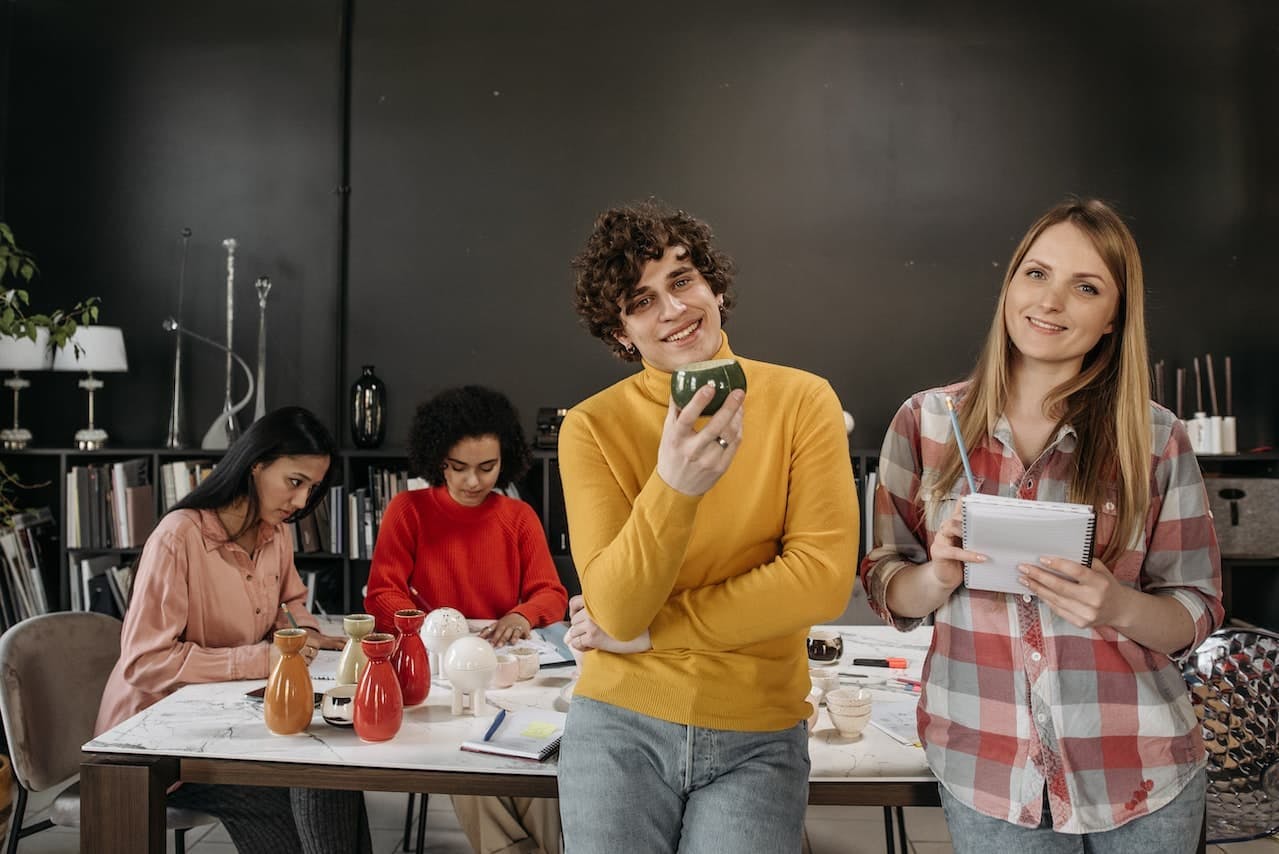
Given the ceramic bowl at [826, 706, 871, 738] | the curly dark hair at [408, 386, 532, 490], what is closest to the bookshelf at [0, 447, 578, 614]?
the curly dark hair at [408, 386, 532, 490]

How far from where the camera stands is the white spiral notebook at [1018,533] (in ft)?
4.32

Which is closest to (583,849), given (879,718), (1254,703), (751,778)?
(751,778)

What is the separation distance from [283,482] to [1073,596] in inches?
71.2

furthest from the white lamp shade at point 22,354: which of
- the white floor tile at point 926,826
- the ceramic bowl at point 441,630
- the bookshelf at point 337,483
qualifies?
the white floor tile at point 926,826

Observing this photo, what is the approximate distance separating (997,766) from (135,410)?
13.6 feet

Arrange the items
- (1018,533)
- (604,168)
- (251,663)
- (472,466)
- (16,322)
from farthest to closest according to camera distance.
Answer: (604,168) → (16,322) → (472,466) → (251,663) → (1018,533)

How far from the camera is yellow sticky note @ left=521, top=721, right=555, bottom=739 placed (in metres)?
1.82

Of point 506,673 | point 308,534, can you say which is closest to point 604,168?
point 308,534

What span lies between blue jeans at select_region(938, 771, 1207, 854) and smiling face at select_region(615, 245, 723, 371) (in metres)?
0.81

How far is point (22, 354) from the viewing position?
13.0ft

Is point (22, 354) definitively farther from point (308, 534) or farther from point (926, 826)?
point (926, 826)

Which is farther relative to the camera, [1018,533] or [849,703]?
[849,703]

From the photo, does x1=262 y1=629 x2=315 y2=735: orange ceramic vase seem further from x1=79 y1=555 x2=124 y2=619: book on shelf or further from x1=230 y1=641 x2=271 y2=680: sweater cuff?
x1=79 y1=555 x2=124 y2=619: book on shelf

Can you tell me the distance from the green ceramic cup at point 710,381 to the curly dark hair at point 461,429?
1.71 meters
